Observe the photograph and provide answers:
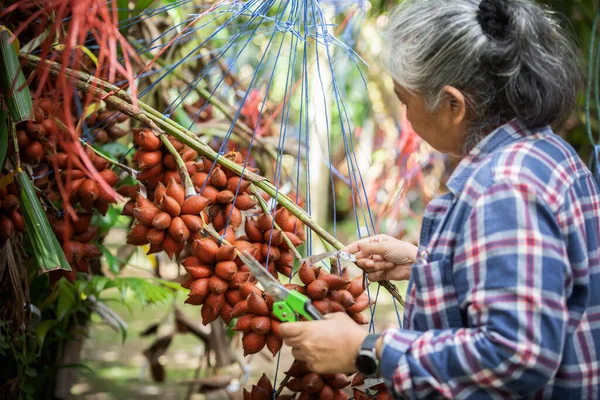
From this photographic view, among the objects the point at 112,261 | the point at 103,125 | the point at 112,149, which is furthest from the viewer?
the point at 112,261

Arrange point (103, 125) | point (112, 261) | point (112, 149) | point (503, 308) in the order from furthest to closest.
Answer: point (112, 261), point (112, 149), point (103, 125), point (503, 308)

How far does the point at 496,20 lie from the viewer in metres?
0.90

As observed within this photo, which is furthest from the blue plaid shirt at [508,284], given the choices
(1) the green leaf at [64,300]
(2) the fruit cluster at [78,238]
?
(1) the green leaf at [64,300]

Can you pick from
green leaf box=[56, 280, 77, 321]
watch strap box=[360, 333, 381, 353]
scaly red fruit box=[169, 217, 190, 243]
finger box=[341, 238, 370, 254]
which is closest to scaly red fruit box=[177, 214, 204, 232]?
scaly red fruit box=[169, 217, 190, 243]

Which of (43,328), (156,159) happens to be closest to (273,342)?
(156,159)

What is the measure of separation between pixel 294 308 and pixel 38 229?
0.44 m

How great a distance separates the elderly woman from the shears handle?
0.03 metres

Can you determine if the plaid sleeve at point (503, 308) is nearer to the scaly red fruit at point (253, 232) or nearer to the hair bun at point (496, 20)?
the hair bun at point (496, 20)

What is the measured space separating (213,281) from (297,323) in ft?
0.71

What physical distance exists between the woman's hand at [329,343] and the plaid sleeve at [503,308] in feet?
0.25

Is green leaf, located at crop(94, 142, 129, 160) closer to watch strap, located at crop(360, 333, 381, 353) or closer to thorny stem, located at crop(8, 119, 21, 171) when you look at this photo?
thorny stem, located at crop(8, 119, 21, 171)

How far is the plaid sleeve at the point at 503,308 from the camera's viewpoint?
79 centimetres

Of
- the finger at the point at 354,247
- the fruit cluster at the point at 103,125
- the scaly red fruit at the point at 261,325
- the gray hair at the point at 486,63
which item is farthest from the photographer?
the fruit cluster at the point at 103,125

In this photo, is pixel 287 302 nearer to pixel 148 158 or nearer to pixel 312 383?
pixel 312 383
